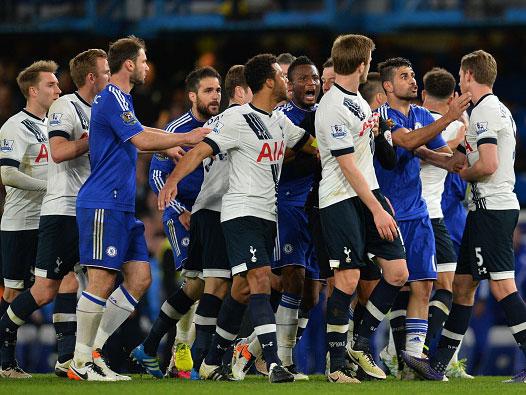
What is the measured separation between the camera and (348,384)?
9133 mm

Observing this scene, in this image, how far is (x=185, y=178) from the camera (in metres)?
10.9

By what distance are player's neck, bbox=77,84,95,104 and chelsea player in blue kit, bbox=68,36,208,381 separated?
0.57 metres

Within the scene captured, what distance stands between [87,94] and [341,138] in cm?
246

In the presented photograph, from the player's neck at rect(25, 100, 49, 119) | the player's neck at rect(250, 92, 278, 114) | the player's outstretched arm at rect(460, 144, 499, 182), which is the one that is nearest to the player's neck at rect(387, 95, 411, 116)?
the player's outstretched arm at rect(460, 144, 499, 182)

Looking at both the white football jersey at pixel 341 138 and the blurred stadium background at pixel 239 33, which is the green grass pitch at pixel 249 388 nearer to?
the white football jersey at pixel 341 138

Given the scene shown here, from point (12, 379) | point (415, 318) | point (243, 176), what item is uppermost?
point (243, 176)

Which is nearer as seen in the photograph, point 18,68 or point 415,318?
point 415,318

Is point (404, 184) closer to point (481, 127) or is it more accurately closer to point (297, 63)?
point (481, 127)

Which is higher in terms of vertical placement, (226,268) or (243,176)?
(243,176)

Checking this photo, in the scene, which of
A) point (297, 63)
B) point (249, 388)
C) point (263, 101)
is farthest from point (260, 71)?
point (249, 388)

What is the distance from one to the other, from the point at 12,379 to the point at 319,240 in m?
2.93

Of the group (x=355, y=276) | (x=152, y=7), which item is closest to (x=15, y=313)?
(x=355, y=276)

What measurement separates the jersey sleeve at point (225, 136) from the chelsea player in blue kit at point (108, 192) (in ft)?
0.36

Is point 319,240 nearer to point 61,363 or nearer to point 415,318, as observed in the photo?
point 415,318
